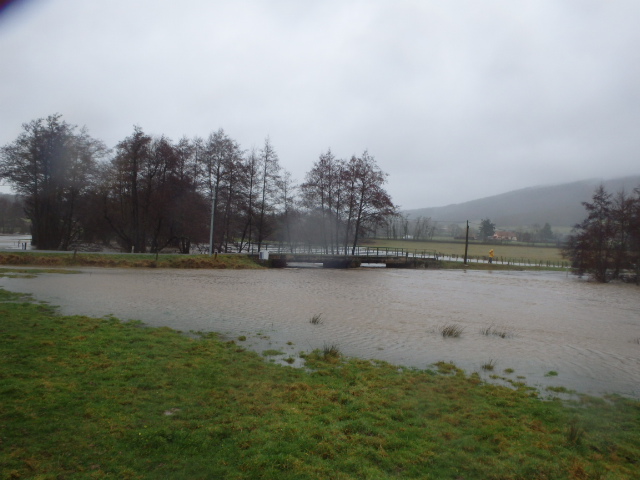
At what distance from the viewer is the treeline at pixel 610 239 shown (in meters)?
41.8

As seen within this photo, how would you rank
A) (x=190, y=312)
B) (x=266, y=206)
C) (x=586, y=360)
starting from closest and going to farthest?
(x=586, y=360) < (x=190, y=312) < (x=266, y=206)

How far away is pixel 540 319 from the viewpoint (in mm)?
16859

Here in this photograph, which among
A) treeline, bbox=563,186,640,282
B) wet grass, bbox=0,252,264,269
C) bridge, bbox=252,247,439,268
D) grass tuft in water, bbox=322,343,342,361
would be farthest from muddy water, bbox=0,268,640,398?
treeline, bbox=563,186,640,282

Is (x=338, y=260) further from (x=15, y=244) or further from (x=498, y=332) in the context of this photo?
(x=498, y=332)

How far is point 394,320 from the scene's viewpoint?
14.8 metres

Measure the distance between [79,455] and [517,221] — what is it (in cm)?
17219

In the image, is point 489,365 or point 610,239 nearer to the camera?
point 489,365

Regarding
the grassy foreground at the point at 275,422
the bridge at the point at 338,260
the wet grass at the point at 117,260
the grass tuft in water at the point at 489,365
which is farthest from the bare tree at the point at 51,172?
the grass tuft in water at the point at 489,365

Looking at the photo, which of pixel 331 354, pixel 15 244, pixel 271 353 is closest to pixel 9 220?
pixel 15 244

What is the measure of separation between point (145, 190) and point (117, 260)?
46.1ft

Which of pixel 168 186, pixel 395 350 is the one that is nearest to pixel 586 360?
pixel 395 350

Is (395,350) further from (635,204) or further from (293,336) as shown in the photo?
(635,204)

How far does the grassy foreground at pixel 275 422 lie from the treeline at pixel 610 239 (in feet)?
138

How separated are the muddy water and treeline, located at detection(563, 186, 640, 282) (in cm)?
2140
